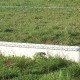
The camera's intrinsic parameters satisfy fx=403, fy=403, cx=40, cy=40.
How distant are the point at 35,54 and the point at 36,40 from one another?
6.86 ft

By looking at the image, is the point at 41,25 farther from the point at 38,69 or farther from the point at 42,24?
the point at 38,69

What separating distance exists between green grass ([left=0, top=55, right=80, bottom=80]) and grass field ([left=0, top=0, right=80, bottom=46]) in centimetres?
192

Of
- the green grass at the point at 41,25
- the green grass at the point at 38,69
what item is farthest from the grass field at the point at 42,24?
the green grass at the point at 38,69

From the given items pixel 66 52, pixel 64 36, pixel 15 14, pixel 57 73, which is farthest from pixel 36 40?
pixel 15 14

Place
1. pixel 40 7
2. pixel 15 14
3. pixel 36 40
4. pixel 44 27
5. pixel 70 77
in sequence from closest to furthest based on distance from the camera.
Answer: pixel 70 77, pixel 36 40, pixel 44 27, pixel 15 14, pixel 40 7

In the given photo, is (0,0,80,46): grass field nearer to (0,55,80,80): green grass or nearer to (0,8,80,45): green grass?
(0,8,80,45): green grass

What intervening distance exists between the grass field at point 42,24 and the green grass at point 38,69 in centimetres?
192

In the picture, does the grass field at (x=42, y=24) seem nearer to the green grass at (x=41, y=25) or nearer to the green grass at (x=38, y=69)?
the green grass at (x=41, y=25)

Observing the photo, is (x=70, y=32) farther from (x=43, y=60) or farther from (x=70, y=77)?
(x=70, y=77)

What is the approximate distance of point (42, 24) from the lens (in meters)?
12.3

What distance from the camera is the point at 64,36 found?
10430 millimetres

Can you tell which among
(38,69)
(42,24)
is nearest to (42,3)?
(42,24)

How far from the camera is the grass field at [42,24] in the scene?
1050cm

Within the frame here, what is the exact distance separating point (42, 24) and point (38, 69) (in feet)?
15.4
